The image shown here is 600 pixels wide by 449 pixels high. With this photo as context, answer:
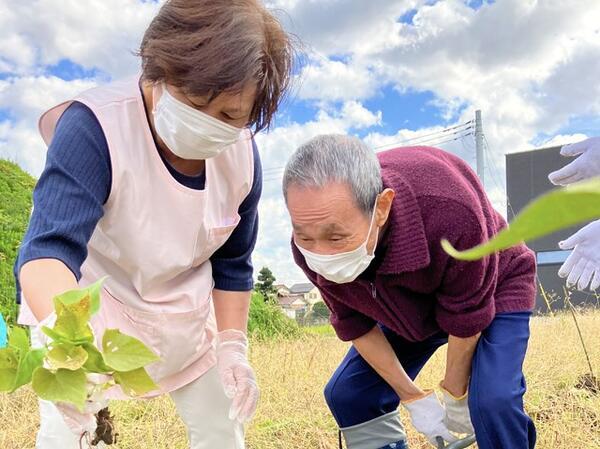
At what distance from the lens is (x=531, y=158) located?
16.7m

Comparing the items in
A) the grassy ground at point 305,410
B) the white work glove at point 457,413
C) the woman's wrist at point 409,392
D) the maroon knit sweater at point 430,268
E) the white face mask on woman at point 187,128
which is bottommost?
the grassy ground at point 305,410

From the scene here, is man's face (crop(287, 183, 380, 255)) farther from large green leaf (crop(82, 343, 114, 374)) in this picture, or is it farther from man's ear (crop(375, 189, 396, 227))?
large green leaf (crop(82, 343, 114, 374))

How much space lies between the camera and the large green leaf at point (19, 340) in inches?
19.1

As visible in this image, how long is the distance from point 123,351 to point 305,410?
8.93 ft

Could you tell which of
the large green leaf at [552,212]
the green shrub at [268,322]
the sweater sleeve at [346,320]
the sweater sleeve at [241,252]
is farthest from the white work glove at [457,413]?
the green shrub at [268,322]

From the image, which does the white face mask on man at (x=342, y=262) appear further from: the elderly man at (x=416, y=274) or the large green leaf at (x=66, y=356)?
the large green leaf at (x=66, y=356)

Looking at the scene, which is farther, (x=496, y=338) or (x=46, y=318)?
(x=496, y=338)

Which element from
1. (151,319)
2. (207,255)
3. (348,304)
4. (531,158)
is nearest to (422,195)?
(348,304)

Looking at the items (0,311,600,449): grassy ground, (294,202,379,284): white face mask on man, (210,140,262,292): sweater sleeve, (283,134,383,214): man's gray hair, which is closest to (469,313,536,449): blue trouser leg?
(294,202,379,284): white face mask on man

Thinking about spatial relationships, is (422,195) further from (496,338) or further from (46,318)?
(46,318)

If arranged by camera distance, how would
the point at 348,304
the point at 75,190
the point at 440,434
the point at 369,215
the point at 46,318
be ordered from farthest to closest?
the point at 440,434
the point at 348,304
the point at 369,215
the point at 75,190
the point at 46,318

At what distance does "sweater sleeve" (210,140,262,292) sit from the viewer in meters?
1.62

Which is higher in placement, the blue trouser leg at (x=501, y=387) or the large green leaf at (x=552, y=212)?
the large green leaf at (x=552, y=212)

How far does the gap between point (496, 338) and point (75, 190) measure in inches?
40.9
